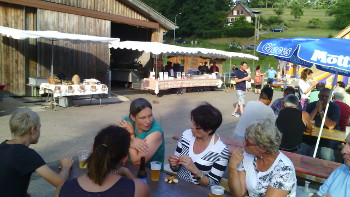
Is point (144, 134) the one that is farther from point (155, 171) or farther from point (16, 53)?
point (16, 53)

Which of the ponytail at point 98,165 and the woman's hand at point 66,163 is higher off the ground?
the ponytail at point 98,165

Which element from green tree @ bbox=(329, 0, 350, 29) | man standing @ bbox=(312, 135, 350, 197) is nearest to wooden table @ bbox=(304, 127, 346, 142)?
man standing @ bbox=(312, 135, 350, 197)

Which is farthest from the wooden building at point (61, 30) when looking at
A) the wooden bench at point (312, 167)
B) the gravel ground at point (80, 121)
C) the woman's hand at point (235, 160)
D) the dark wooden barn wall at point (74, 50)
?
the woman's hand at point (235, 160)

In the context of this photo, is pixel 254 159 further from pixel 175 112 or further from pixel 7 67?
pixel 7 67

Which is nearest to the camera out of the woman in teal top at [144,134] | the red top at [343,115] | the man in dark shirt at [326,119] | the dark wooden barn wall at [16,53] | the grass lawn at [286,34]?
the woman in teal top at [144,134]

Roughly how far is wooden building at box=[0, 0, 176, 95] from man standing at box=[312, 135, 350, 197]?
433 inches

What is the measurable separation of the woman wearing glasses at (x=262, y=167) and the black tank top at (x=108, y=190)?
3.72 feet

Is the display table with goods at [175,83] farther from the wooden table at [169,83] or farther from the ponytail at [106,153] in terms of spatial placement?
the ponytail at [106,153]

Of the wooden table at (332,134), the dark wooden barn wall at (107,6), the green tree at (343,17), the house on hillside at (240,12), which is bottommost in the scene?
the wooden table at (332,134)

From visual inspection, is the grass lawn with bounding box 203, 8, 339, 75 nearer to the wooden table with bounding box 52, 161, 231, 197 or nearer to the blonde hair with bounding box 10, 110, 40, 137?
the wooden table with bounding box 52, 161, 231, 197

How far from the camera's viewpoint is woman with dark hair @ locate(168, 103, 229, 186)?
9.62 ft

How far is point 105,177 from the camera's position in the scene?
193cm

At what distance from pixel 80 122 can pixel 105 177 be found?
698 cm

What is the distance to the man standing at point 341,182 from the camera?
283 centimetres
